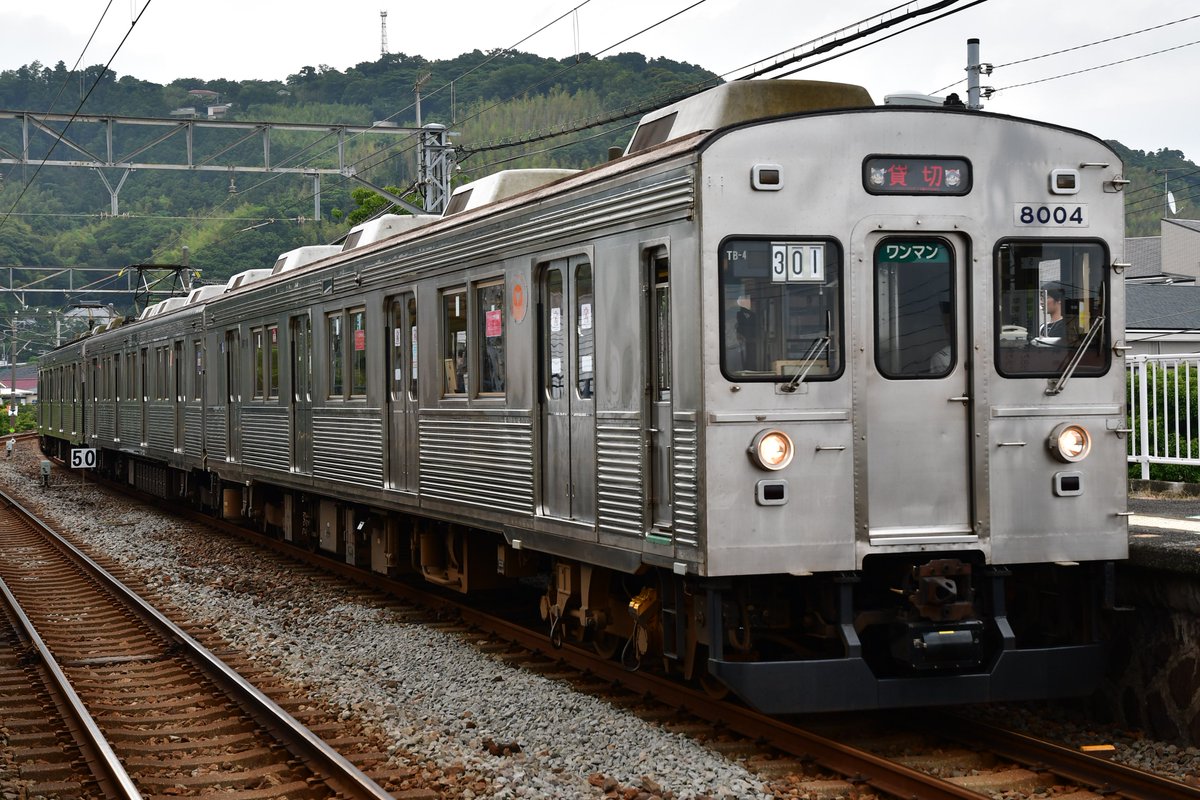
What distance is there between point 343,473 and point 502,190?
12.7 ft

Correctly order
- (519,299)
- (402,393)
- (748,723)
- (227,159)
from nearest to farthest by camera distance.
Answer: (748,723), (519,299), (402,393), (227,159)

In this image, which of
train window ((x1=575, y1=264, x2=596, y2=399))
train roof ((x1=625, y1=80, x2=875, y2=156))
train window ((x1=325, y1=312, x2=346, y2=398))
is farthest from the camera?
train window ((x1=325, y1=312, x2=346, y2=398))

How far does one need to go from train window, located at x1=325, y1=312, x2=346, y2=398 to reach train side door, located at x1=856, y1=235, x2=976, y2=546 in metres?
7.05

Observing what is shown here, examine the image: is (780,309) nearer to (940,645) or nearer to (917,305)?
(917,305)

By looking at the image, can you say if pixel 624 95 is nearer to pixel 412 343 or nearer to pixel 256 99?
pixel 412 343

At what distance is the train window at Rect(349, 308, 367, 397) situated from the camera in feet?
40.5

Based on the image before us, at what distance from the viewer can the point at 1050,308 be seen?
7.25 meters

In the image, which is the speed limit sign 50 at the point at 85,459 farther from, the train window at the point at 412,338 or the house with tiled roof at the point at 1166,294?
the house with tiled roof at the point at 1166,294

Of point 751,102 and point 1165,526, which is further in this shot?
point 1165,526

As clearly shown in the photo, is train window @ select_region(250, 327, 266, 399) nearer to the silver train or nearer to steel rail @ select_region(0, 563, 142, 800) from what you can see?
steel rail @ select_region(0, 563, 142, 800)

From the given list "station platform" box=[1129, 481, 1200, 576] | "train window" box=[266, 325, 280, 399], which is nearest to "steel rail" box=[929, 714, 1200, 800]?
"station platform" box=[1129, 481, 1200, 576]

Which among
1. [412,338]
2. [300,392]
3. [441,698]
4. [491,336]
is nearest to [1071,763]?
[441,698]

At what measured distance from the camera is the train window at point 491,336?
945 centimetres

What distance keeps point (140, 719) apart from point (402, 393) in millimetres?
3757
